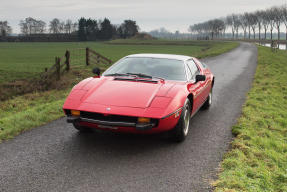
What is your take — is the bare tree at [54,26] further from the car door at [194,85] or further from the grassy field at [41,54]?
the car door at [194,85]

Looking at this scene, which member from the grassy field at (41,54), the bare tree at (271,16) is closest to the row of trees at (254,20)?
the bare tree at (271,16)

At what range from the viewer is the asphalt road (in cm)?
333

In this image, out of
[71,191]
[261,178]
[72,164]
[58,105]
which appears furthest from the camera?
[58,105]

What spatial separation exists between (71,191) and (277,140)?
3748mm

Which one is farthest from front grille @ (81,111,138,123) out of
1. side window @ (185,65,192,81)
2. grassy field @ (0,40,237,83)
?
grassy field @ (0,40,237,83)

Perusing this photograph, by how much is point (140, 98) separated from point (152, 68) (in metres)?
1.23

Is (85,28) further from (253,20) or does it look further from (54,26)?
(253,20)

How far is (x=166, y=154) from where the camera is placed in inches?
168

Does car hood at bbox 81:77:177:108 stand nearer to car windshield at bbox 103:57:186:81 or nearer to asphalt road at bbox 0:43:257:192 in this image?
car windshield at bbox 103:57:186:81

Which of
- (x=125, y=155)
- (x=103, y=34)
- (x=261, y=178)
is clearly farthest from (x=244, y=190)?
(x=103, y=34)

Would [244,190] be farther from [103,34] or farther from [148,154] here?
[103,34]

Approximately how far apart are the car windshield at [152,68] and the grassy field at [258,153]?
1.54 m

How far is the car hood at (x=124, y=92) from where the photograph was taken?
428 centimetres

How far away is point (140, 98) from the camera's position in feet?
14.2
